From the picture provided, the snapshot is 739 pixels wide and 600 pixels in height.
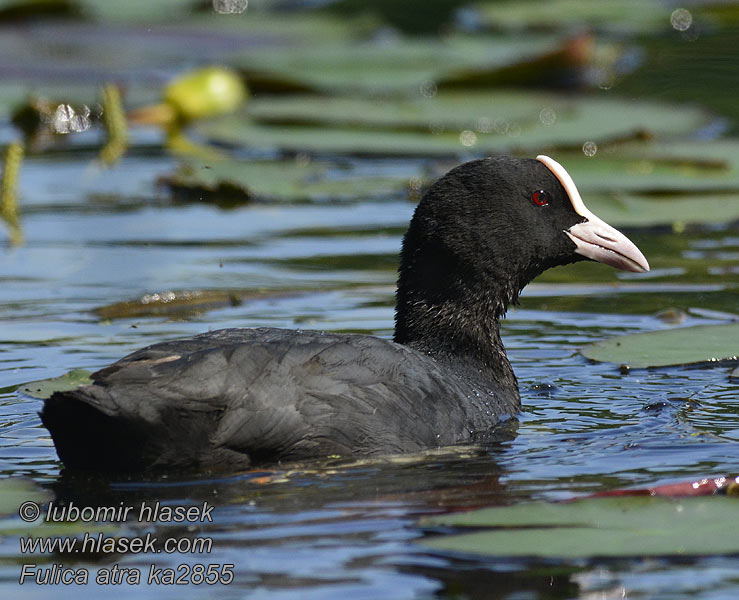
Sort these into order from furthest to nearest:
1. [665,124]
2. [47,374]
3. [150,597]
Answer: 1. [665,124]
2. [47,374]
3. [150,597]

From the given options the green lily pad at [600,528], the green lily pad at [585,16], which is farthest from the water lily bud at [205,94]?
the green lily pad at [600,528]

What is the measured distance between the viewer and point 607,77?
13.2 meters

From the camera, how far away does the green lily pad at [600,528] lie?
376 cm

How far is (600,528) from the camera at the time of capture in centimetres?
389

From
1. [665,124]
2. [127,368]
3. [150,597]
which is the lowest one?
[150,597]

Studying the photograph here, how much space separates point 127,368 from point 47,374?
5.11ft

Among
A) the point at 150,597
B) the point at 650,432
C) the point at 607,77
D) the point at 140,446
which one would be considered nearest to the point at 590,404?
the point at 650,432

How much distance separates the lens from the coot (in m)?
4.52

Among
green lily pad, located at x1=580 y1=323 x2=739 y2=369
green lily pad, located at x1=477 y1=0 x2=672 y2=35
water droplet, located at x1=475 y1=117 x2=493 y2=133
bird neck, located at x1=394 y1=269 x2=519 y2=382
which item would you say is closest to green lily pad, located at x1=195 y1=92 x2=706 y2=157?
water droplet, located at x1=475 y1=117 x2=493 y2=133

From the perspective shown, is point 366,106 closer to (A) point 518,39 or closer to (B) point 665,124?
(B) point 665,124

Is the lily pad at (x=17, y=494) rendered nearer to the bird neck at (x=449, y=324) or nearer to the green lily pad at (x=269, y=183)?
the bird neck at (x=449, y=324)

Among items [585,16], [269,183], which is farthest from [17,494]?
[585,16]

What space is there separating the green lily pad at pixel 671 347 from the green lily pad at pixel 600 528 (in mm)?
1853

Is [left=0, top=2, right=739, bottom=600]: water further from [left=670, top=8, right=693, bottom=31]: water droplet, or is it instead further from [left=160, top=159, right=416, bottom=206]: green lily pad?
[left=670, top=8, right=693, bottom=31]: water droplet
